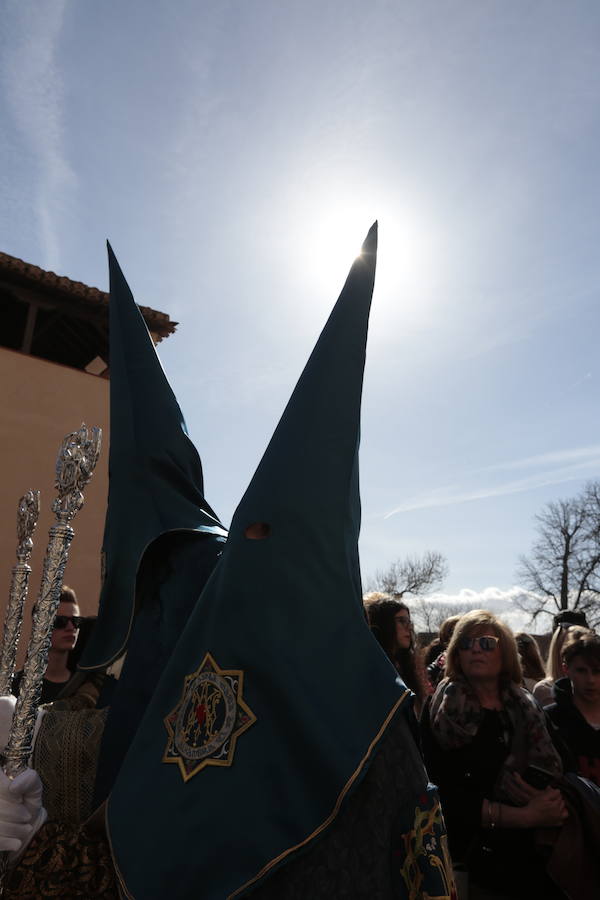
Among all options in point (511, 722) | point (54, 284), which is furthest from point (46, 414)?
point (511, 722)

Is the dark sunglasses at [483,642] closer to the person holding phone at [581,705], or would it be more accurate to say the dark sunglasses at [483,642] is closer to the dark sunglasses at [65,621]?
the person holding phone at [581,705]

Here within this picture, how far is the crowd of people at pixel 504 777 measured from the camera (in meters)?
2.34

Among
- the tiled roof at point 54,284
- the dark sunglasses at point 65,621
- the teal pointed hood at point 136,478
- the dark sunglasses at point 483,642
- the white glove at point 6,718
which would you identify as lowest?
the white glove at point 6,718

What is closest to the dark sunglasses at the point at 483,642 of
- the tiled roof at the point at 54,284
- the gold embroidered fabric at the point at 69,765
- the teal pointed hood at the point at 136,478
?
the teal pointed hood at the point at 136,478

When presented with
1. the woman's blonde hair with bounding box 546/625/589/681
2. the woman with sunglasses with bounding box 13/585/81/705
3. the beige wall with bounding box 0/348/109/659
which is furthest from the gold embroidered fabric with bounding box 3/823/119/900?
the beige wall with bounding box 0/348/109/659

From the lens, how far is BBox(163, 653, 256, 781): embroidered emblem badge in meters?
1.45

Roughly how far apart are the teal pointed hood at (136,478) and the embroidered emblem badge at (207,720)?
63cm

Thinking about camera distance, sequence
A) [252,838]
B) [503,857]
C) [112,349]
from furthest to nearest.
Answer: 1. [112,349]
2. [503,857]
3. [252,838]

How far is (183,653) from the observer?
1.66 m

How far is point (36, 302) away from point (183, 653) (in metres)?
11.8

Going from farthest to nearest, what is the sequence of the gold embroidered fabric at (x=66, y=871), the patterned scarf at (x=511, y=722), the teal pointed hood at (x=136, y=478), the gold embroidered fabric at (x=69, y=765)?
the patterned scarf at (x=511, y=722), the teal pointed hood at (x=136, y=478), the gold embroidered fabric at (x=69, y=765), the gold embroidered fabric at (x=66, y=871)

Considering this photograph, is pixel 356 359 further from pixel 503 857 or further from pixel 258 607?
pixel 503 857

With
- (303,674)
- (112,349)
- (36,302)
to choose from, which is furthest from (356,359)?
(36,302)

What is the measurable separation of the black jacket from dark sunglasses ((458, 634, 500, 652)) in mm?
468
